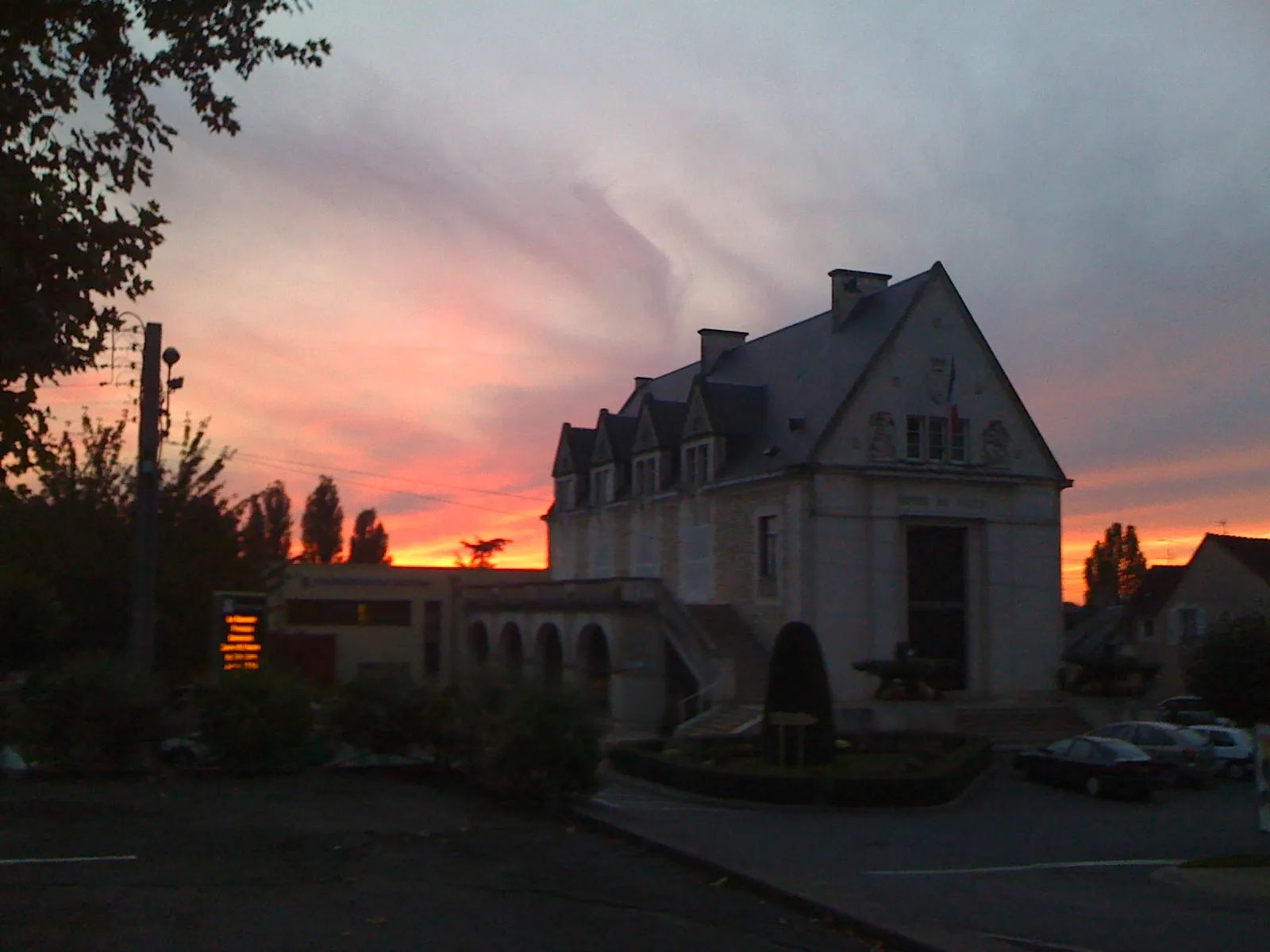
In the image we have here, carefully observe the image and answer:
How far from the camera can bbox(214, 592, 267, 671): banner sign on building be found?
71.1ft

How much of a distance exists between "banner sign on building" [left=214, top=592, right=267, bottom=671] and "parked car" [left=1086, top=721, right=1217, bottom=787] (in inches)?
826

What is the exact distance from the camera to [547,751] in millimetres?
16156

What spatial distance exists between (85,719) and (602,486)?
3978cm

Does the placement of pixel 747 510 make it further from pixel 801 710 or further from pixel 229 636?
pixel 229 636

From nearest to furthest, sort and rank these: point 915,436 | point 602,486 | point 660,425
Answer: point 915,436, point 660,425, point 602,486

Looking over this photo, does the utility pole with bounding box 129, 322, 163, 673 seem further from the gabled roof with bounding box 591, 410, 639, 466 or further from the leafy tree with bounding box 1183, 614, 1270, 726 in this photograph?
the gabled roof with bounding box 591, 410, 639, 466

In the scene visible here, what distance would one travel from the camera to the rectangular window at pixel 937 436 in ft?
145

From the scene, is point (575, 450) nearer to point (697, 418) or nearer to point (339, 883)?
point (697, 418)

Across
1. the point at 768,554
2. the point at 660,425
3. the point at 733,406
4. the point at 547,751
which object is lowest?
the point at 547,751

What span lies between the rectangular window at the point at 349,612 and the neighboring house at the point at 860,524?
17478 millimetres

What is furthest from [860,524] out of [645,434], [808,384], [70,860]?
[70,860]

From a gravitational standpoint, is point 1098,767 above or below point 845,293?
below

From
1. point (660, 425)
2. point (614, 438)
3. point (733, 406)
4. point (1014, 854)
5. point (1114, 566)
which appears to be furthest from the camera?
point (1114, 566)

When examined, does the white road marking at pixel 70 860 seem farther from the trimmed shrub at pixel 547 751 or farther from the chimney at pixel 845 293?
the chimney at pixel 845 293
